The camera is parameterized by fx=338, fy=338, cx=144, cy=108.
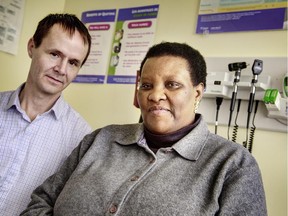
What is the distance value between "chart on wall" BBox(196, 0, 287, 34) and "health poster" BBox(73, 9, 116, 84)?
0.69 m

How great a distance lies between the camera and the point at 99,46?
242 centimetres

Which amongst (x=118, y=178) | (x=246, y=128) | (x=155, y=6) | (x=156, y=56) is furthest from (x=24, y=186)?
(x=155, y=6)

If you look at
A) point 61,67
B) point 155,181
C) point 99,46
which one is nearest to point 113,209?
point 155,181

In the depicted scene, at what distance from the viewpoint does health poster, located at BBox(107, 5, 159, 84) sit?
2205mm

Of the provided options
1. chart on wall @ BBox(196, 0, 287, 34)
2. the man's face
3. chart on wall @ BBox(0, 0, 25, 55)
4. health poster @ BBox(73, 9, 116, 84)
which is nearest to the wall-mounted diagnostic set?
chart on wall @ BBox(196, 0, 287, 34)

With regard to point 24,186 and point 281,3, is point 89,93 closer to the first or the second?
point 24,186

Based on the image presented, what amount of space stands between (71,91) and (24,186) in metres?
1.25

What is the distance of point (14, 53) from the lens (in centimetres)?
228

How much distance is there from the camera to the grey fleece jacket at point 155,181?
954 mm

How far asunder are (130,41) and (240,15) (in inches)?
29.4

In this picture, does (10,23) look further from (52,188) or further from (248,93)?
(248,93)

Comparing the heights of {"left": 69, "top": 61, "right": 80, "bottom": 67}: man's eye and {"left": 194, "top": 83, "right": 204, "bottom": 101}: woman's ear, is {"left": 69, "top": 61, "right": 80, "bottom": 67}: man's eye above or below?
above

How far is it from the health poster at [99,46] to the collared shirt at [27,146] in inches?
34.0

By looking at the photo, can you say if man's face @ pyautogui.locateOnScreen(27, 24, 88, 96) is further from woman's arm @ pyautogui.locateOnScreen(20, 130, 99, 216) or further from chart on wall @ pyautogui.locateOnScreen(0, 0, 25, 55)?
chart on wall @ pyautogui.locateOnScreen(0, 0, 25, 55)
